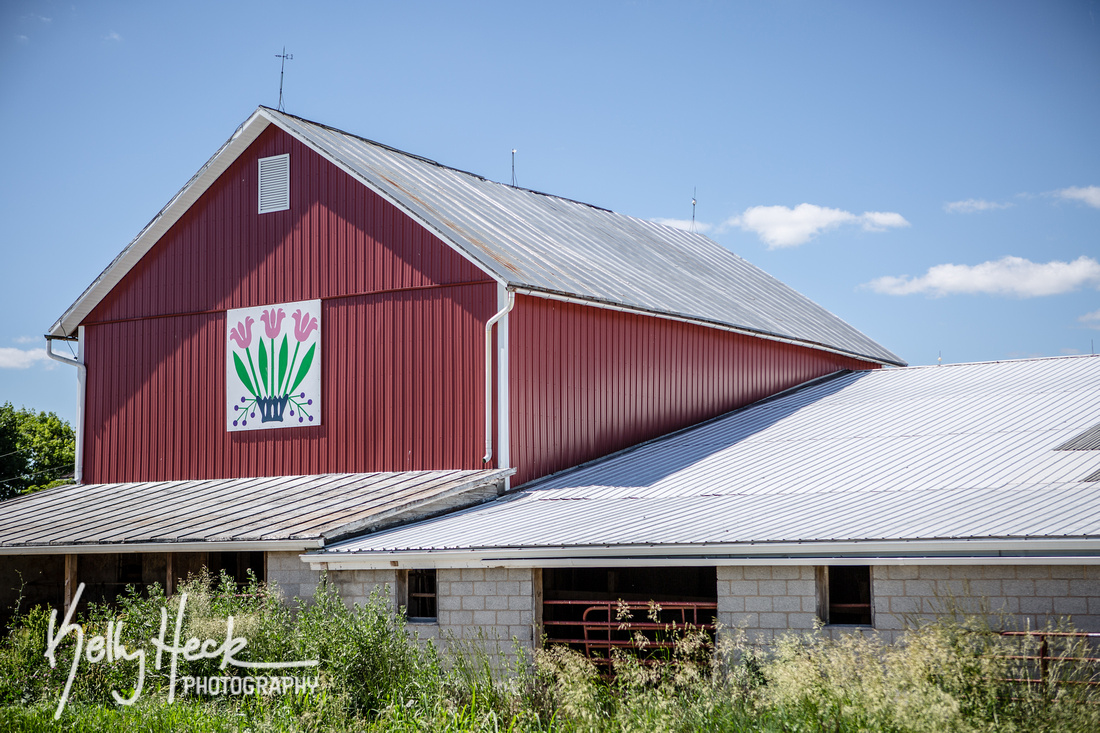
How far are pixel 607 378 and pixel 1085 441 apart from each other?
7.13 meters

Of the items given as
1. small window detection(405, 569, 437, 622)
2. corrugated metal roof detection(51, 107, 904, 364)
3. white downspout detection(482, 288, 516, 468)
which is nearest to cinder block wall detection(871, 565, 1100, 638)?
small window detection(405, 569, 437, 622)

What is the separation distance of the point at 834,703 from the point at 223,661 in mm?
6946

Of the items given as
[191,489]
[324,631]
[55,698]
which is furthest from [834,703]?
[191,489]

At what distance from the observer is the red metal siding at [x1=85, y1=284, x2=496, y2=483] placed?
16.7 metres

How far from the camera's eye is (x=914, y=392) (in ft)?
67.6

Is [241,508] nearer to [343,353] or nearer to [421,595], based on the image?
[343,353]

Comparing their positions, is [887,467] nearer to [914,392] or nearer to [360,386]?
[914,392]

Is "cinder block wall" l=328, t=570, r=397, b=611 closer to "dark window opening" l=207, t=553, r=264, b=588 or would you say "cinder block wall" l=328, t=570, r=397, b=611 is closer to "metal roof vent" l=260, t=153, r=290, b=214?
"dark window opening" l=207, t=553, r=264, b=588

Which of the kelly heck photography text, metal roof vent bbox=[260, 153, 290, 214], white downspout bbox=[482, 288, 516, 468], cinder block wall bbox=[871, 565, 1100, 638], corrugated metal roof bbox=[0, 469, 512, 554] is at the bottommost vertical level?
the kelly heck photography text

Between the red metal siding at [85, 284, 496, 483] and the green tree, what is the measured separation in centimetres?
1755

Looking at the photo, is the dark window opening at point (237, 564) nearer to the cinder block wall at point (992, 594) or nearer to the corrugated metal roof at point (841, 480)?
the corrugated metal roof at point (841, 480)

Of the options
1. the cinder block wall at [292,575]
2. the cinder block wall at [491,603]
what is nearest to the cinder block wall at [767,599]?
the cinder block wall at [491,603]

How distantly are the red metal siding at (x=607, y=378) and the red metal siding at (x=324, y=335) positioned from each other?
0.73 m

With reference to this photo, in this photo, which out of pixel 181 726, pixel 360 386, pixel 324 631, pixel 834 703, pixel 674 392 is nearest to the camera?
pixel 834 703
